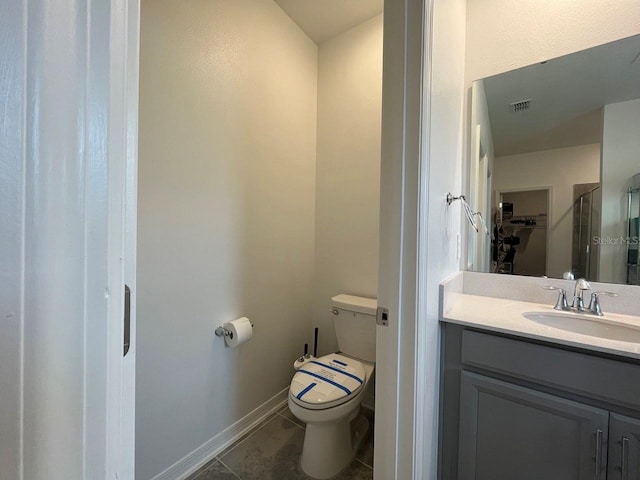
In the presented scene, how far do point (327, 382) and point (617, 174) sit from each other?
1627 millimetres

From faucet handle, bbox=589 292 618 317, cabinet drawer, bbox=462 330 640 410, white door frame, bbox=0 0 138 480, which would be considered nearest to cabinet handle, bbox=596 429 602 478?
cabinet drawer, bbox=462 330 640 410

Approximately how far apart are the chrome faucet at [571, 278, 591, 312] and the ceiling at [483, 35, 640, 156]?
2.15 feet

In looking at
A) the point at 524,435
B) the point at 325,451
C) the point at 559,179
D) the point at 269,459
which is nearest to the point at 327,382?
the point at 325,451

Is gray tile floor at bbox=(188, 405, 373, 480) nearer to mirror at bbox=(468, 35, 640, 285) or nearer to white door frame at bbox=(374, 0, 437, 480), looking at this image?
white door frame at bbox=(374, 0, 437, 480)

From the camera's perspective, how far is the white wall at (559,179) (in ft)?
4.28

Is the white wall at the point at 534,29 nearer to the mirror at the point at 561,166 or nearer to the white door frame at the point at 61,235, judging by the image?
the mirror at the point at 561,166

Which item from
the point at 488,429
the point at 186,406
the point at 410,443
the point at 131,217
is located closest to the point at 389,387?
the point at 410,443

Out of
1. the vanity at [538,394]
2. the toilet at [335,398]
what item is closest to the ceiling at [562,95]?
the vanity at [538,394]

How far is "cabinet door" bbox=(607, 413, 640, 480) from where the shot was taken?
81 cm

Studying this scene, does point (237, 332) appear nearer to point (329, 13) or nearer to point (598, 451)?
point (598, 451)

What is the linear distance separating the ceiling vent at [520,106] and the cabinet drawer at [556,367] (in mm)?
1216

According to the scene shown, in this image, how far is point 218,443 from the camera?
1509 millimetres

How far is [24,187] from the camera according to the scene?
25 cm

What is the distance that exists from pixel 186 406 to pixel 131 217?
53.4 inches
